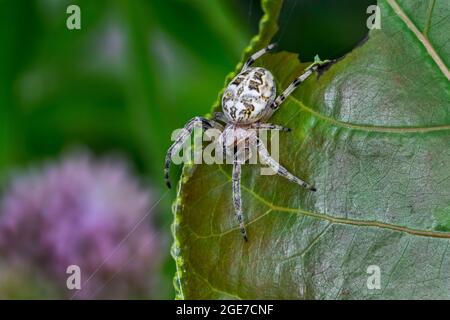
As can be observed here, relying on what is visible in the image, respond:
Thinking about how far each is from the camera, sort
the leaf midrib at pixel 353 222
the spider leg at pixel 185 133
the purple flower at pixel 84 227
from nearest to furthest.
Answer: the leaf midrib at pixel 353 222
the spider leg at pixel 185 133
the purple flower at pixel 84 227

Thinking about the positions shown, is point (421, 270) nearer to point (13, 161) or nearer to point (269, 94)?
point (269, 94)

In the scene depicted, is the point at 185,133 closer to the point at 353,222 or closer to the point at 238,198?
the point at 238,198

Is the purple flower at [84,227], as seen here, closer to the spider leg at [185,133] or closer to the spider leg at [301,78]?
the spider leg at [185,133]

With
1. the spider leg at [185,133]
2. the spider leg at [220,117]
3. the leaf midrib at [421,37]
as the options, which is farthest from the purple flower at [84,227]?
the leaf midrib at [421,37]

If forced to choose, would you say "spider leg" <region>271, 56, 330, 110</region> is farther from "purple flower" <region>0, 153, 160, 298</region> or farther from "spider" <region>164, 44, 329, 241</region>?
"purple flower" <region>0, 153, 160, 298</region>

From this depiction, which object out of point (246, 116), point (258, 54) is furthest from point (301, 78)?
point (246, 116)
